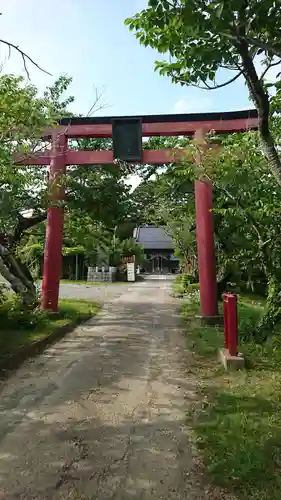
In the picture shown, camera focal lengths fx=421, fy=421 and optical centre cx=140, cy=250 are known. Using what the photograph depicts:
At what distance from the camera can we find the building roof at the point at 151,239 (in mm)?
46375

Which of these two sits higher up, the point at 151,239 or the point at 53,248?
the point at 151,239

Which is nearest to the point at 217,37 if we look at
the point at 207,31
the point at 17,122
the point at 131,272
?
the point at 207,31

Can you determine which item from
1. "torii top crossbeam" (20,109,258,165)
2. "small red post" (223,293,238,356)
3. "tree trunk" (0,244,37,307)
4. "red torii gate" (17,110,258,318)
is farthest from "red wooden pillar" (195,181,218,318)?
"tree trunk" (0,244,37,307)

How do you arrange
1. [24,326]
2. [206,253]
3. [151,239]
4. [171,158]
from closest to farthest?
[24,326]
[171,158]
[206,253]
[151,239]

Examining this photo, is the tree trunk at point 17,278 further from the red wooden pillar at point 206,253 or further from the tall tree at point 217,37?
the tall tree at point 217,37

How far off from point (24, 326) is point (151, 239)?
1579 inches

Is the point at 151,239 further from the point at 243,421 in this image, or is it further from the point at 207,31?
the point at 207,31

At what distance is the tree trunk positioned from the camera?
31.4 feet

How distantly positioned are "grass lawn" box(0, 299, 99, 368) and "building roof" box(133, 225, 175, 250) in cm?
3443

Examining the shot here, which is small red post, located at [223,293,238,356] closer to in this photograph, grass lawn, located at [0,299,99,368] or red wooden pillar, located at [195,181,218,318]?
grass lawn, located at [0,299,99,368]

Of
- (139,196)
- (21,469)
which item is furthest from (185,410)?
(139,196)

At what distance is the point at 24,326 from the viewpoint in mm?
8750

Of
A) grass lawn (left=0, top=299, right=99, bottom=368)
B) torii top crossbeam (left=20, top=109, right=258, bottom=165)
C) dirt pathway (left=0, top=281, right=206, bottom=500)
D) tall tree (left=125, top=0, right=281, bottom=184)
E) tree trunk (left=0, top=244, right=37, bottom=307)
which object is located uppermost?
torii top crossbeam (left=20, top=109, right=258, bottom=165)

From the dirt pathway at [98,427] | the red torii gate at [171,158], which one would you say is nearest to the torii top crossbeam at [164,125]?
the red torii gate at [171,158]
